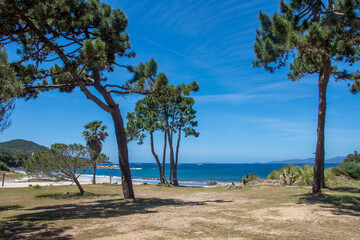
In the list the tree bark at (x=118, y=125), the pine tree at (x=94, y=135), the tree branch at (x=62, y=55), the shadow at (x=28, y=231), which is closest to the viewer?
the shadow at (x=28, y=231)

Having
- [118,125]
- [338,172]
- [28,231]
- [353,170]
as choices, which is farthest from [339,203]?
[353,170]

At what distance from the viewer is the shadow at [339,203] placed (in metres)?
7.10

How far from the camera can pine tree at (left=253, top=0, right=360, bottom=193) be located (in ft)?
27.3

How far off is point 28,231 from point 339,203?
8970mm

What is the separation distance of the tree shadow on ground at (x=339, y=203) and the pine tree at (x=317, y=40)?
1176 mm

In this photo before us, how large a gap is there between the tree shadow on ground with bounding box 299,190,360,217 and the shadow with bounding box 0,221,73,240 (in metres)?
6.94

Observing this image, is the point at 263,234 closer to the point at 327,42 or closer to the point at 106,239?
→ the point at 106,239

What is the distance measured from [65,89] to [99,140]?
21.4 m

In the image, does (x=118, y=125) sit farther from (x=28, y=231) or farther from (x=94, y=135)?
(x=94, y=135)

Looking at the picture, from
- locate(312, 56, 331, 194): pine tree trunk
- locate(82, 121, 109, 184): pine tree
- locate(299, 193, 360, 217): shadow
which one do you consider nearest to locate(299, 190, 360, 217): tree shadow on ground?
locate(299, 193, 360, 217): shadow

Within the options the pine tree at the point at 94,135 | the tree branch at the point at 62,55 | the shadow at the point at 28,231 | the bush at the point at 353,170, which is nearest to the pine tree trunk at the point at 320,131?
the tree branch at the point at 62,55

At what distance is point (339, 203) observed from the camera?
836cm

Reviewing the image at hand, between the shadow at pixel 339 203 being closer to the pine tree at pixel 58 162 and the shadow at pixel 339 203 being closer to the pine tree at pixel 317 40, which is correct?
the pine tree at pixel 317 40

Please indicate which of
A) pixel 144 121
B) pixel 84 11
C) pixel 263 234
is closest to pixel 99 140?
pixel 144 121
